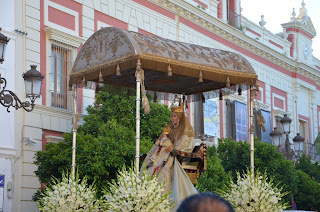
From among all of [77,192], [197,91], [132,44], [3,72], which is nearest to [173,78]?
[197,91]

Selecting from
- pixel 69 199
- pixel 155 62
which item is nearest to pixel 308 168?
pixel 155 62

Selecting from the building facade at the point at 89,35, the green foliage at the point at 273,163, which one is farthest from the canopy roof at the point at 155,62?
the green foliage at the point at 273,163

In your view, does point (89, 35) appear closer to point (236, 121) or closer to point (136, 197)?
point (236, 121)

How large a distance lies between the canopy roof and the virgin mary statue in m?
0.72

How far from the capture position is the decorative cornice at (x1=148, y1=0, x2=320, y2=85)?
A: 742 inches

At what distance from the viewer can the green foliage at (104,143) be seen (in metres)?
11.6

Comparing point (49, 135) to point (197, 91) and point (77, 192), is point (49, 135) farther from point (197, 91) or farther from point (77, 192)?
point (77, 192)

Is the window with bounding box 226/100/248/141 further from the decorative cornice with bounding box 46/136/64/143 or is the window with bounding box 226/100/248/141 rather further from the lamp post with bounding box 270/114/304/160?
the decorative cornice with bounding box 46/136/64/143

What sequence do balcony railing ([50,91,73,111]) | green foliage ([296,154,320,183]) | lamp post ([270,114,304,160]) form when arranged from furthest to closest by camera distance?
green foliage ([296,154,320,183]) < lamp post ([270,114,304,160]) < balcony railing ([50,91,73,111])

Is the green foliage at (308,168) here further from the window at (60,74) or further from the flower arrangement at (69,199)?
the flower arrangement at (69,199)

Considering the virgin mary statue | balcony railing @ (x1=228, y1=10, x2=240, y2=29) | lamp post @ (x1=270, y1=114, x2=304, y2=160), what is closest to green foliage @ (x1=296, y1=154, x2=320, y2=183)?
lamp post @ (x1=270, y1=114, x2=304, y2=160)

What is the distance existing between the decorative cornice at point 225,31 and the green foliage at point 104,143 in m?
5.53

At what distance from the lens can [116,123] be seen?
41.5 ft

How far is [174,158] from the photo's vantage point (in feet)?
27.7
